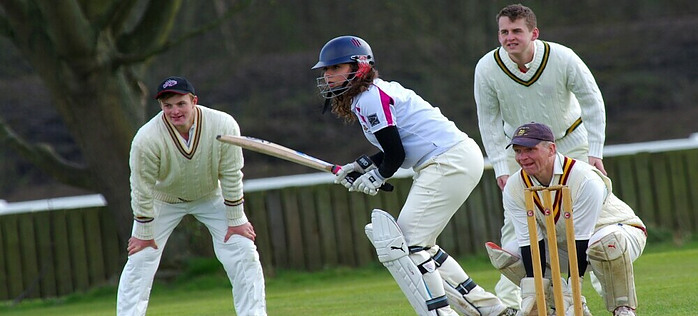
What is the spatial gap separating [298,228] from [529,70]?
6535 mm

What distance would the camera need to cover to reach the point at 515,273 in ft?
21.6

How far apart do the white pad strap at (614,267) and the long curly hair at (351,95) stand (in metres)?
1.49

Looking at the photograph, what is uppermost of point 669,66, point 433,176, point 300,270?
point 669,66

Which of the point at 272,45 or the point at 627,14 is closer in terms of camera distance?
the point at 272,45

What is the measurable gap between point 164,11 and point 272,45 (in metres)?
11.6

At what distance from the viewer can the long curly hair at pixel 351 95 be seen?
21.6ft

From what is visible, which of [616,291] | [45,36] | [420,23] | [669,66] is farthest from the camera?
[669,66]

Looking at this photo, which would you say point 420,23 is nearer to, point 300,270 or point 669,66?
point 669,66

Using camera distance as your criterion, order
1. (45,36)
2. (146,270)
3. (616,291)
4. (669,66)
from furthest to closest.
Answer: (669,66) → (45,36) → (146,270) → (616,291)

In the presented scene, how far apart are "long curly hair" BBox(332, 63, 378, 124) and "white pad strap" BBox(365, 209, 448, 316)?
2.01ft

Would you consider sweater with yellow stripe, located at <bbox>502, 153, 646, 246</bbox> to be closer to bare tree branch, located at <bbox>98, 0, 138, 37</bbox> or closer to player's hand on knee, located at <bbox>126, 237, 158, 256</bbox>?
player's hand on knee, located at <bbox>126, 237, 158, 256</bbox>

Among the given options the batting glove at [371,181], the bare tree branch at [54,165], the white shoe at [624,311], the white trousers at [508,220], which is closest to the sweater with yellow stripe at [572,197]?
the white shoe at [624,311]

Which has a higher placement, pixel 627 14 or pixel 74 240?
pixel 627 14

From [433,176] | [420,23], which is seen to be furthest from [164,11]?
[420,23]
